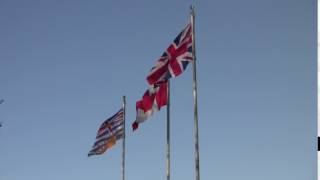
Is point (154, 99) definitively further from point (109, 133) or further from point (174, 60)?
point (109, 133)

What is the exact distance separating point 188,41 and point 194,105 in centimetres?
310

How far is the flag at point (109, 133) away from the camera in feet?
187

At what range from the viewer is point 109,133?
5722cm

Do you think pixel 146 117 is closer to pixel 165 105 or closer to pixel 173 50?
pixel 165 105

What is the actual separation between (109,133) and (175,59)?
20141 mm

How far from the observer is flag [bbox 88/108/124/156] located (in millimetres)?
56906

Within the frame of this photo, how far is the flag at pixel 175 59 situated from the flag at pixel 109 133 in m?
18.4

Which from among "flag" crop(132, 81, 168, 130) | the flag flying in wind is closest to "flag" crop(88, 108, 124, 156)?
"flag" crop(132, 81, 168, 130)

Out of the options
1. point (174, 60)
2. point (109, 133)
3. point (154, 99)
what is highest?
point (109, 133)

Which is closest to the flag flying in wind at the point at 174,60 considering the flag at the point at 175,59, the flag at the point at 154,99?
the flag at the point at 175,59

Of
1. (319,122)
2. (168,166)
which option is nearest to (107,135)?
(168,166)

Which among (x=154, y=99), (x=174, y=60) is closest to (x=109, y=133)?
(x=154, y=99)

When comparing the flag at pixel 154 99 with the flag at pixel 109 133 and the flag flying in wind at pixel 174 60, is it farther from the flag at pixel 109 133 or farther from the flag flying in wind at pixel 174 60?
the flag at pixel 109 133

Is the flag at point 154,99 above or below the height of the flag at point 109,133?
below
